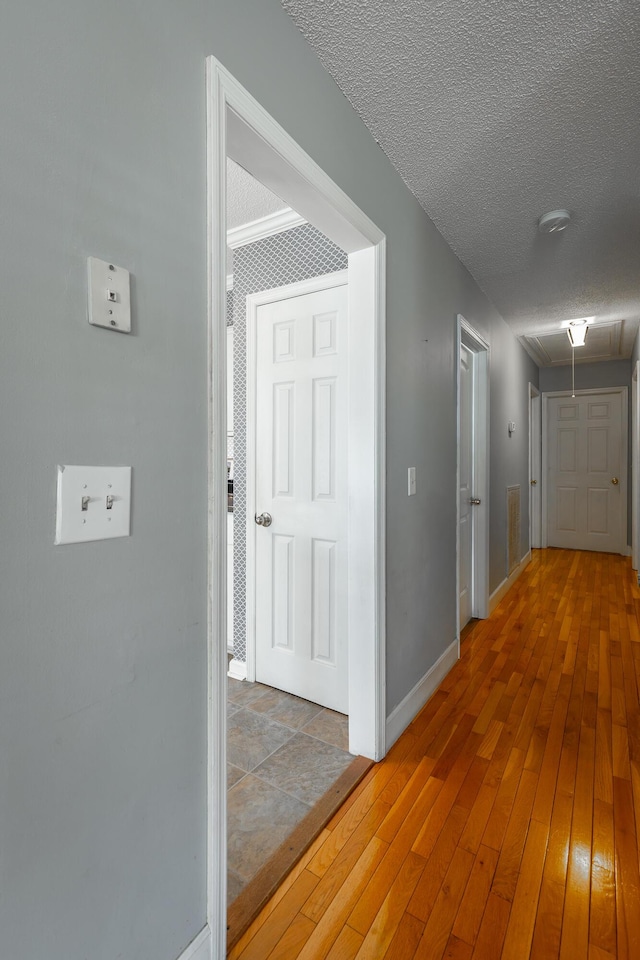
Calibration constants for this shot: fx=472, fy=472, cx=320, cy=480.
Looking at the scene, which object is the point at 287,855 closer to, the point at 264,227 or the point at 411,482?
the point at 411,482

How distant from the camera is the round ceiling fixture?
234 centimetres

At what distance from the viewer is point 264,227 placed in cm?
244

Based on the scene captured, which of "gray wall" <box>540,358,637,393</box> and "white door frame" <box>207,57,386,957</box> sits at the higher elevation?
"gray wall" <box>540,358,637,393</box>

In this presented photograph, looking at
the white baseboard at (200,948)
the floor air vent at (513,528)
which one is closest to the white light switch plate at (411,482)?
the white baseboard at (200,948)

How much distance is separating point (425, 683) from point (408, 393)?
1425mm

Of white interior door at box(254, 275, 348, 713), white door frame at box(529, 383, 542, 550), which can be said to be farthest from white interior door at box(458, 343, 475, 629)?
white door frame at box(529, 383, 542, 550)

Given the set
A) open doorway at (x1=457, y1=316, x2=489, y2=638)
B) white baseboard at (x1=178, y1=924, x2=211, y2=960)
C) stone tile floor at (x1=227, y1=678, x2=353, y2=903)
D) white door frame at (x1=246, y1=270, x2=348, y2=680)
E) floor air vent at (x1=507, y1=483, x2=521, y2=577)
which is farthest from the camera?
floor air vent at (x1=507, y1=483, x2=521, y2=577)

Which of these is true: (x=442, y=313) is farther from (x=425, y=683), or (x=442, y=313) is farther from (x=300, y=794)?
(x=300, y=794)

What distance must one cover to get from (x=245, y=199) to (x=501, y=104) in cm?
116

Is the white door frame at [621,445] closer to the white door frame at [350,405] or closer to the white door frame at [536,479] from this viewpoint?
the white door frame at [536,479]

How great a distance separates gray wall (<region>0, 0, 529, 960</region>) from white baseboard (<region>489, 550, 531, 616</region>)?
10.6 ft

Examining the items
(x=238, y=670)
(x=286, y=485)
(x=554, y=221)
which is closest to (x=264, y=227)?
(x=286, y=485)

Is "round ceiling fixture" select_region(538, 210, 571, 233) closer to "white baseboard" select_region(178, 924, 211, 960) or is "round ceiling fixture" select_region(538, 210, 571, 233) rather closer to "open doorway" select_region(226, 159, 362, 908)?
"open doorway" select_region(226, 159, 362, 908)

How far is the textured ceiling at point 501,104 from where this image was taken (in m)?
1.30
